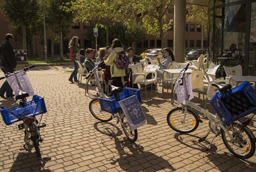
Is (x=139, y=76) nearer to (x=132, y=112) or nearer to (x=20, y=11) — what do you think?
(x=132, y=112)

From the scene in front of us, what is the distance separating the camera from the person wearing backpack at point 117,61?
6.64 meters

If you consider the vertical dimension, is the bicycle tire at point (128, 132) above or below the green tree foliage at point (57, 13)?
below

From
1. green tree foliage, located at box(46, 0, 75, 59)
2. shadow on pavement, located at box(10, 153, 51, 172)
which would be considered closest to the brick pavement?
shadow on pavement, located at box(10, 153, 51, 172)

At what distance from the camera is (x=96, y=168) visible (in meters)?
3.71

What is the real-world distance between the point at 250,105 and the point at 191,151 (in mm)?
1189

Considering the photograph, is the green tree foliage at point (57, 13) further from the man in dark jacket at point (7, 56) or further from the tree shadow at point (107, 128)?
the tree shadow at point (107, 128)

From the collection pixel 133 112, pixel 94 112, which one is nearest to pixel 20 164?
pixel 133 112

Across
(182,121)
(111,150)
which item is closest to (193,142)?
(182,121)

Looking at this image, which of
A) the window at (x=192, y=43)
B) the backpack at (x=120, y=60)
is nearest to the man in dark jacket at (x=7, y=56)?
the backpack at (x=120, y=60)

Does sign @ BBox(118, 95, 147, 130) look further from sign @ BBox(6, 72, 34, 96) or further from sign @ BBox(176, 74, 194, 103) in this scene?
sign @ BBox(6, 72, 34, 96)

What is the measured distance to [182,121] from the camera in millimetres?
4867

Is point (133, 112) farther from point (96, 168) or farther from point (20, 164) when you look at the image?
point (20, 164)

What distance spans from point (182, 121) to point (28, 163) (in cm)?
Answer: 276

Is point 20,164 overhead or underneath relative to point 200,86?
underneath
